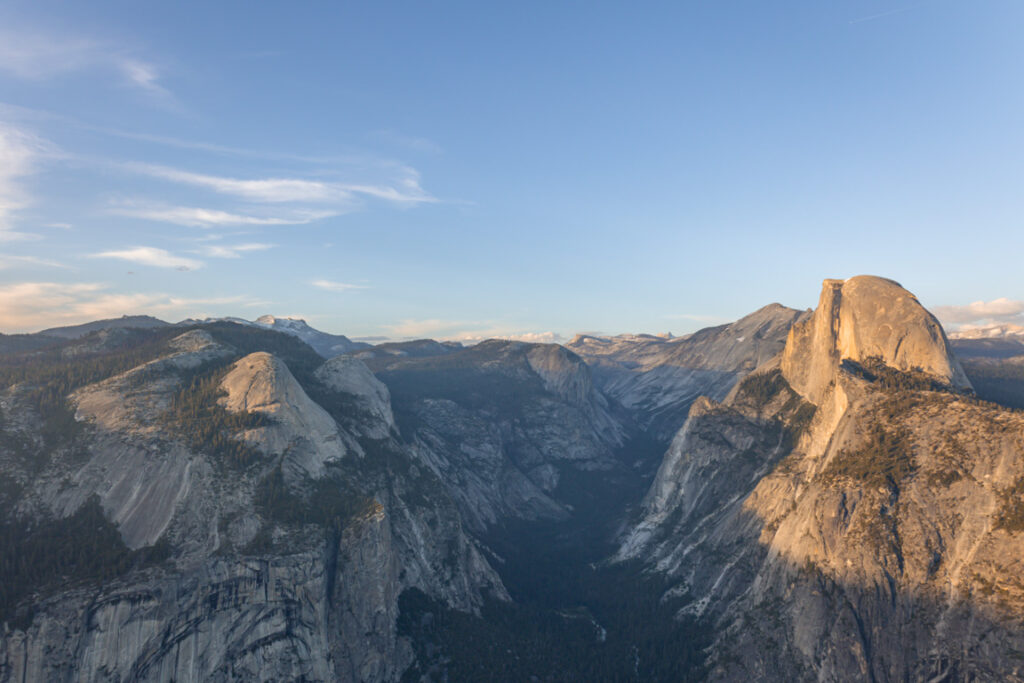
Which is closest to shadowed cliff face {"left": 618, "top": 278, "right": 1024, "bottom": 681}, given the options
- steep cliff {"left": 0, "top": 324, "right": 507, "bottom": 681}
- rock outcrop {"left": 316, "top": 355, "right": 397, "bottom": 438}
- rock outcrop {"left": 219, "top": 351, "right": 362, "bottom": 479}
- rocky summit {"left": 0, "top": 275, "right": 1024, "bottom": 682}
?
rocky summit {"left": 0, "top": 275, "right": 1024, "bottom": 682}

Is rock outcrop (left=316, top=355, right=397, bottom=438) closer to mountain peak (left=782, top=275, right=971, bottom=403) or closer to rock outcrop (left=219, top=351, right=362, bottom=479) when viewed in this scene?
rock outcrop (left=219, top=351, right=362, bottom=479)

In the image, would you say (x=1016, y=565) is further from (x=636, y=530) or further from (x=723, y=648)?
(x=636, y=530)

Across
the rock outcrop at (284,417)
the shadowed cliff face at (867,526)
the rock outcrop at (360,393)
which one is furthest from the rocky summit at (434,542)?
the rock outcrop at (360,393)

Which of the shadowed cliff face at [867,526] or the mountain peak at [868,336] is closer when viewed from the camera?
A: the shadowed cliff face at [867,526]

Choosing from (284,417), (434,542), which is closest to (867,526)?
(434,542)

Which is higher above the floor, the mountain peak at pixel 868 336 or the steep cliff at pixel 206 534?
the mountain peak at pixel 868 336

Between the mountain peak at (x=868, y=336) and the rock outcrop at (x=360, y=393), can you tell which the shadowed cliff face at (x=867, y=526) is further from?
the rock outcrop at (x=360, y=393)

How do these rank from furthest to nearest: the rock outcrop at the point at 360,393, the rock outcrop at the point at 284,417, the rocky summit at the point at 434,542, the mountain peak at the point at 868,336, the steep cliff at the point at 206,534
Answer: the rock outcrop at the point at 360,393
the mountain peak at the point at 868,336
the rock outcrop at the point at 284,417
the rocky summit at the point at 434,542
the steep cliff at the point at 206,534
